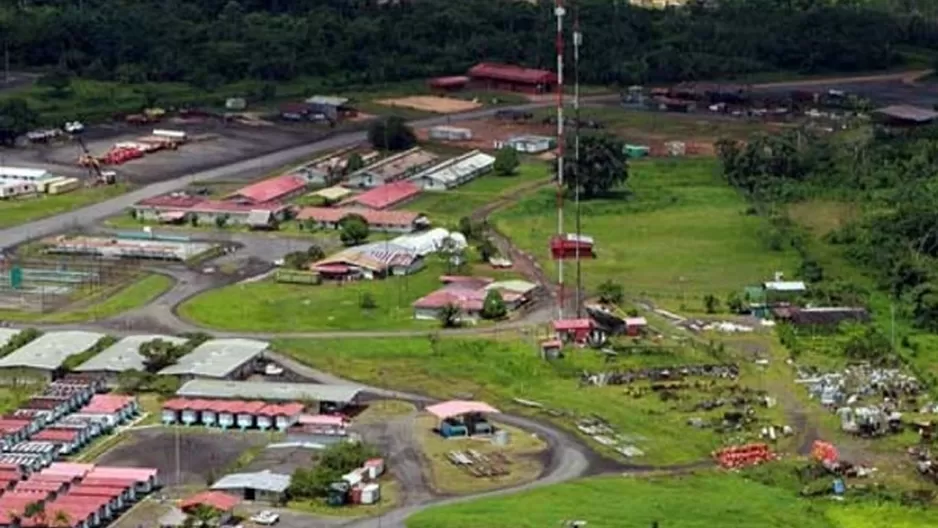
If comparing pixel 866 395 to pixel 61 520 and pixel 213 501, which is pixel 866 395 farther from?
pixel 61 520

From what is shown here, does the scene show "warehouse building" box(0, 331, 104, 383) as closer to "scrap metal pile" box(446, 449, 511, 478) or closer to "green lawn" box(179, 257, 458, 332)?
"green lawn" box(179, 257, 458, 332)

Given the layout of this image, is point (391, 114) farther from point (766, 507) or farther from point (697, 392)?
point (766, 507)

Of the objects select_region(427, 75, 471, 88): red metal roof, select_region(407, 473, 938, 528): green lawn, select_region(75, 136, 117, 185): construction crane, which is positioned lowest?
select_region(407, 473, 938, 528): green lawn

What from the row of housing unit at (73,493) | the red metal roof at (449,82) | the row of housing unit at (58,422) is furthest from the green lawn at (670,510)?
the red metal roof at (449,82)

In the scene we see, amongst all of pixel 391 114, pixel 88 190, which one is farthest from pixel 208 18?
pixel 88 190

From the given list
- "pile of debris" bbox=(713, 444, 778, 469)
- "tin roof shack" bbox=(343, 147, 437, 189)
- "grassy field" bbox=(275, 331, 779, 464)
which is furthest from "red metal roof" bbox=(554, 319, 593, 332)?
"tin roof shack" bbox=(343, 147, 437, 189)
